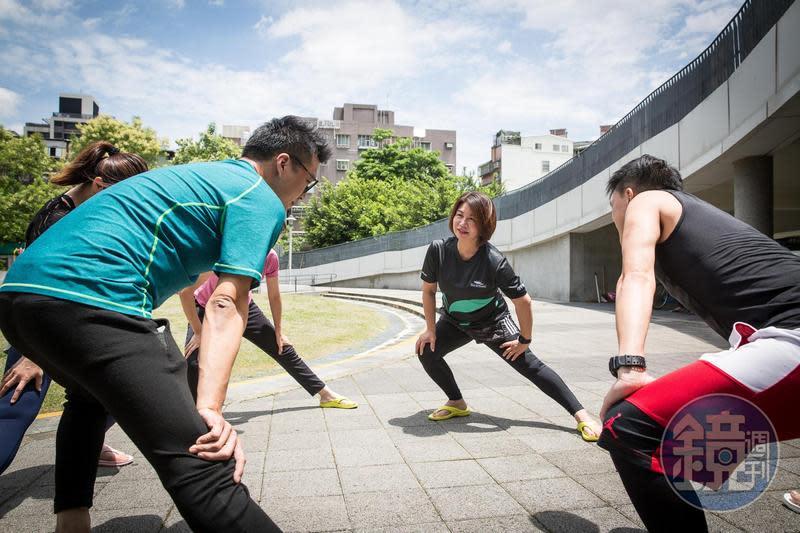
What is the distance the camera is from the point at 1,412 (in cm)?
218

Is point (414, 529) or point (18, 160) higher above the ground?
point (18, 160)

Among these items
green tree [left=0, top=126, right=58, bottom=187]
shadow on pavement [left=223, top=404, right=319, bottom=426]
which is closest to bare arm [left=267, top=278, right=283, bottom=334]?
shadow on pavement [left=223, top=404, right=319, bottom=426]

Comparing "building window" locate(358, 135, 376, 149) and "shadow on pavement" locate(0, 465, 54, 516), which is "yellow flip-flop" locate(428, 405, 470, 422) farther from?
"building window" locate(358, 135, 376, 149)

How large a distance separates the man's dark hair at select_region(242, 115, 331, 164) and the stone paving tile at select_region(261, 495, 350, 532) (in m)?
1.69

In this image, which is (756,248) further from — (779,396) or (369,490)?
(369,490)

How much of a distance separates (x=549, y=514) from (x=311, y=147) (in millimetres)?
2068

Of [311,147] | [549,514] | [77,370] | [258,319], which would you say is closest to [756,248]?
[549,514]

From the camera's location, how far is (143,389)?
1.39 m

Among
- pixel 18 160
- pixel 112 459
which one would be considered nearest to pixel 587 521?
pixel 112 459

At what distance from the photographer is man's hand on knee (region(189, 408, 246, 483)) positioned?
137 cm

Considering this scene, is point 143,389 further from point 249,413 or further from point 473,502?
point 249,413

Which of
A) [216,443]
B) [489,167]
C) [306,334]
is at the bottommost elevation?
[306,334]

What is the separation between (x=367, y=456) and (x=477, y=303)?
1.39 m

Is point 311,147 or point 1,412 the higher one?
point 311,147
